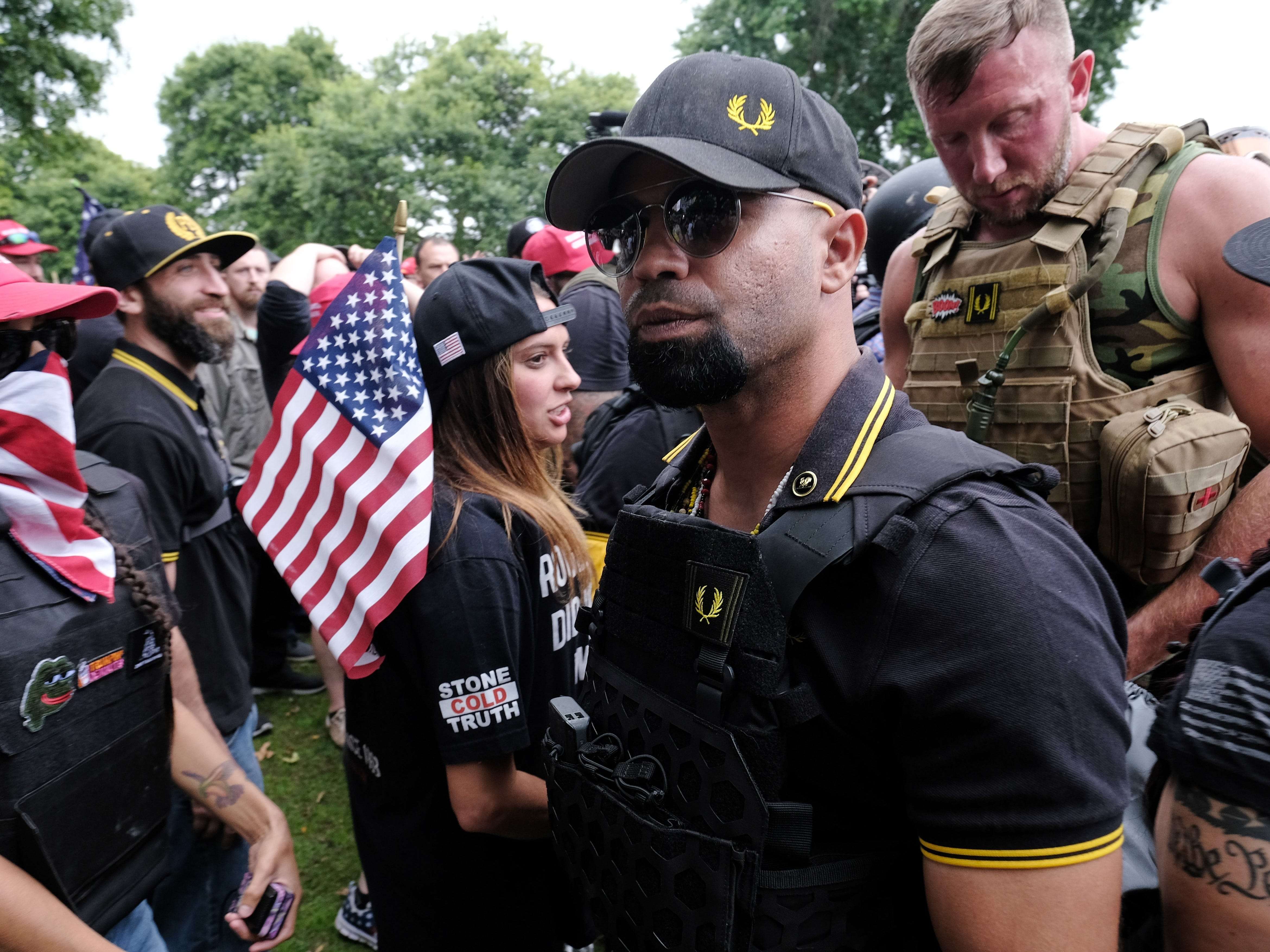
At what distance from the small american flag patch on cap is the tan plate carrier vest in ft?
5.06

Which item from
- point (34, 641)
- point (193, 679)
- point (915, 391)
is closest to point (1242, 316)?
point (915, 391)

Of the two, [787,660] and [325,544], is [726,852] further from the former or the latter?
[325,544]

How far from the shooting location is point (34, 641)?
1707 millimetres

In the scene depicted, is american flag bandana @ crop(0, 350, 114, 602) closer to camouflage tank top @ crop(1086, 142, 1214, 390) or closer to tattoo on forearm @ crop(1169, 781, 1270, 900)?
tattoo on forearm @ crop(1169, 781, 1270, 900)

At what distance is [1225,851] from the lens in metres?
1.14

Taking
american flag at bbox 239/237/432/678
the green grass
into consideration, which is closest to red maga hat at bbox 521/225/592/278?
american flag at bbox 239/237/432/678

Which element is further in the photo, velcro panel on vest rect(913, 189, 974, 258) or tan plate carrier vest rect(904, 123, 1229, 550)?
velcro panel on vest rect(913, 189, 974, 258)

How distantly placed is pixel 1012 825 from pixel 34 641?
1.90 m

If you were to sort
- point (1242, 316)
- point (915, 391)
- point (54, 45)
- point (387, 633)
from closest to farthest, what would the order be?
point (1242, 316) < point (387, 633) < point (915, 391) < point (54, 45)

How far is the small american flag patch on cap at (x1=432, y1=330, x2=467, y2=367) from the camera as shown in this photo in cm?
248

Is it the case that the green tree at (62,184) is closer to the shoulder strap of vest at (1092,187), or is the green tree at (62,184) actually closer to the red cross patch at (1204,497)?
the shoulder strap of vest at (1092,187)

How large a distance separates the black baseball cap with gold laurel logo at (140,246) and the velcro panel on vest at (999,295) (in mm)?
3294

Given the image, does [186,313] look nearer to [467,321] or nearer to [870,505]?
[467,321]

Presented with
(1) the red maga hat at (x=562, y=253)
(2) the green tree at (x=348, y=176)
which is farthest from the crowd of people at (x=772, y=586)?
(2) the green tree at (x=348, y=176)
